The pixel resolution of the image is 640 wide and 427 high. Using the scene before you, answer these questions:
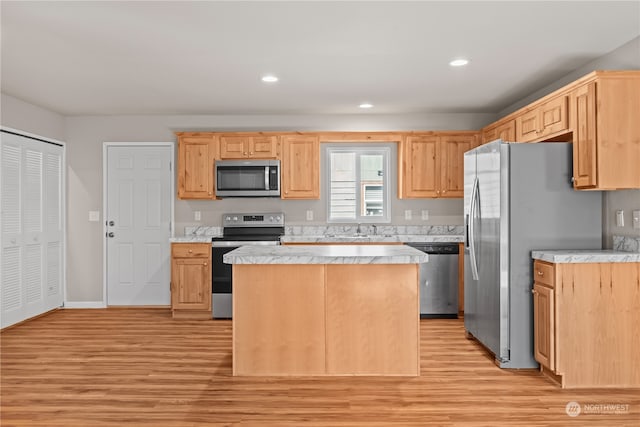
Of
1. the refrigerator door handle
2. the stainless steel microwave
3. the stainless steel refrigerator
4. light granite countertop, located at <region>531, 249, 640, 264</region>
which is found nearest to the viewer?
light granite countertop, located at <region>531, 249, 640, 264</region>

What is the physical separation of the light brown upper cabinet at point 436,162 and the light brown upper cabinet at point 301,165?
1111mm

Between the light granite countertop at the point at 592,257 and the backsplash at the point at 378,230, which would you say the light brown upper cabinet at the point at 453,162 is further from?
the light granite countertop at the point at 592,257

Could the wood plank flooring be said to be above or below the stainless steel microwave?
below

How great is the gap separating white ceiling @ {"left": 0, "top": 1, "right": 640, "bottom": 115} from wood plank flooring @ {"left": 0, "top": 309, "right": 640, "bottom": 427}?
248 centimetres

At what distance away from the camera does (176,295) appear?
529 centimetres

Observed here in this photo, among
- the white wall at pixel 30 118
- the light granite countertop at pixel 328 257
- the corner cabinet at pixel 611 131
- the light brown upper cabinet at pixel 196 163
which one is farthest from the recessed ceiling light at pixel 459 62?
the white wall at pixel 30 118

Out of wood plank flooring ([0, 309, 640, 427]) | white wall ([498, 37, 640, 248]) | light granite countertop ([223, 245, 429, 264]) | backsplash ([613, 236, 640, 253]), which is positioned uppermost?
white wall ([498, 37, 640, 248])

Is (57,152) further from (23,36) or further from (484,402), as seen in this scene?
(484,402)

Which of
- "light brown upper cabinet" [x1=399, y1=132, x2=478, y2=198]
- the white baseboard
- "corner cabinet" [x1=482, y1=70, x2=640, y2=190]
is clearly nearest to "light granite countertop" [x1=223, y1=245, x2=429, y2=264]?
"corner cabinet" [x1=482, y1=70, x2=640, y2=190]

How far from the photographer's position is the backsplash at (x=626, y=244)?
10.6 feet

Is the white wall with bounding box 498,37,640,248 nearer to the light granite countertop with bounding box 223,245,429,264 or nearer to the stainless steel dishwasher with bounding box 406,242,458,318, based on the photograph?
the light granite countertop with bounding box 223,245,429,264

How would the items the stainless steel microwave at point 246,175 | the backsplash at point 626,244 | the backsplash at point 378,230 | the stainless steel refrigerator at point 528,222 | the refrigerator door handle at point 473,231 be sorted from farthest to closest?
the backsplash at point 378,230 < the stainless steel microwave at point 246,175 < the refrigerator door handle at point 473,231 < the stainless steel refrigerator at point 528,222 < the backsplash at point 626,244

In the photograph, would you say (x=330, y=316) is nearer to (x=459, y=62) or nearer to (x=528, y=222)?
(x=528, y=222)

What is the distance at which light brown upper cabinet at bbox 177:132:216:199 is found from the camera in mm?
5570
